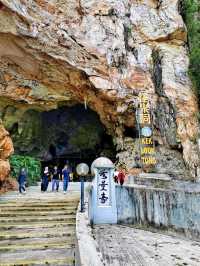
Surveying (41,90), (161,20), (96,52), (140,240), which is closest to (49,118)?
(41,90)

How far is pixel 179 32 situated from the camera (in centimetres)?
1625

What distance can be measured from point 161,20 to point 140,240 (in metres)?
13.9

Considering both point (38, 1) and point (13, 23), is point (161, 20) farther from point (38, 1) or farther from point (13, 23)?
point (13, 23)

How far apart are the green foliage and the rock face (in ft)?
13.3

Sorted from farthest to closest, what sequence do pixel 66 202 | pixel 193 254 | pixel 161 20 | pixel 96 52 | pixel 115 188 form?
pixel 161 20 → pixel 96 52 → pixel 115 188 → pixel 66 202 → pixel 193 254

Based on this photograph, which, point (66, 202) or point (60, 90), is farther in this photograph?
point (60, 90)

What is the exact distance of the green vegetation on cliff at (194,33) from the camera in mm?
15164

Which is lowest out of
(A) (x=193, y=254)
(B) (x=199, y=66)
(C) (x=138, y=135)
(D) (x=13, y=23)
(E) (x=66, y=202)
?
(A) (x=193, y=254)

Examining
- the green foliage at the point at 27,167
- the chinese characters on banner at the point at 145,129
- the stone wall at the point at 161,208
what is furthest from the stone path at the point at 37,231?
the chinese characters on banner at the point at 145,129

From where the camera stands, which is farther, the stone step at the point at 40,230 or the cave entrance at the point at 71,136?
the cave entrance at the point at 71,136

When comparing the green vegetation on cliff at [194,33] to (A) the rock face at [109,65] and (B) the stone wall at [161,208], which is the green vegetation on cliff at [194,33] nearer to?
(A) the rock face at [109,65]

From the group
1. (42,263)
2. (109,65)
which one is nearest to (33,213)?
(42,263)

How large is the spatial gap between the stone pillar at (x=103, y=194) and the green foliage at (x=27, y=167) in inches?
195

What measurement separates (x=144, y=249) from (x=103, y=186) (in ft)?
9.48
